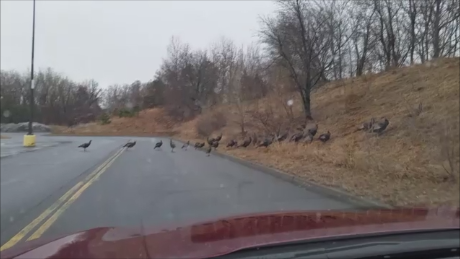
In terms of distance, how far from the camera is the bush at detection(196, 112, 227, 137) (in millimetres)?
44344

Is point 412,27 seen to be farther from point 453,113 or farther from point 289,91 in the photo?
point 453,113

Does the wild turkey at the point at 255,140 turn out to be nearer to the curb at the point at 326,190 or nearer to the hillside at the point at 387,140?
the hillside at the point at 387,140

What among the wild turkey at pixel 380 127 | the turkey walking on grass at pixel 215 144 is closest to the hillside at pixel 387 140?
the wild turkey at pixel 380 127

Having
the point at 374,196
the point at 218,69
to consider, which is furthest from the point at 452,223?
the point at 218,69

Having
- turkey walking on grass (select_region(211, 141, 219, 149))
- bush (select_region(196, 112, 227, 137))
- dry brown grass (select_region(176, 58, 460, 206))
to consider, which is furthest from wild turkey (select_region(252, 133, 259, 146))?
bush (select_region(196, 112, 227, 137))

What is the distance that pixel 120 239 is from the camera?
155 inches

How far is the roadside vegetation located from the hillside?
0.05 m

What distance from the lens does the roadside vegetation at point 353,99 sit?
35.5ft

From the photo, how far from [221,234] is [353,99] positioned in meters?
25.2

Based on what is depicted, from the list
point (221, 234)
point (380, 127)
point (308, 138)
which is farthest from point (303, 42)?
point (221, 234)

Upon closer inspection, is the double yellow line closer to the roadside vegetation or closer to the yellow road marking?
the yellow road marking

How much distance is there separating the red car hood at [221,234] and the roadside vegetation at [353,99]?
3.47 meters

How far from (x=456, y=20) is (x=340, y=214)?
57.0 feet

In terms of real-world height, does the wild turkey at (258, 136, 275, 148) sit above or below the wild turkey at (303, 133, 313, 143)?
below
